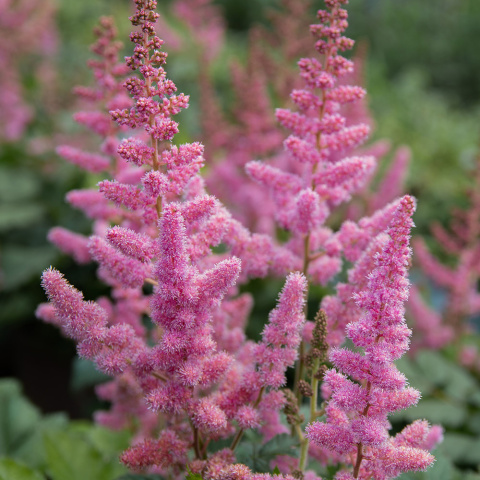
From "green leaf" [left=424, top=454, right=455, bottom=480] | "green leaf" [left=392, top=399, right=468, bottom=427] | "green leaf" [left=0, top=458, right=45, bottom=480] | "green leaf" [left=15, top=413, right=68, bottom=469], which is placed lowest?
"green leaf" [left=0, top=458, right=45, bottom=480]

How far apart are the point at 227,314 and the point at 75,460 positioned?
23.3 inches

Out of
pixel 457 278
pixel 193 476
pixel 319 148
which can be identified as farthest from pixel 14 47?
pixel 193 476

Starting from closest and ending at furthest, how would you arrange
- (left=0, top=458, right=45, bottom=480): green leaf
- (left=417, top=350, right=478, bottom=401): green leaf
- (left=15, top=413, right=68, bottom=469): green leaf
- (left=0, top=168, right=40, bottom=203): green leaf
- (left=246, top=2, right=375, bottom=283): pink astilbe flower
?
(left=246, top=2, right=375, bottom=283): pink astilbe flower < (left=0, top=458, right=45, bottom=480): green leaf < (left=15, top=413, right=68, bottom=469): green leaf < (left=417, top=350, right=478, bottom=401): green leaf < (left=0, top=168, right=40, bottom=203): green leaf

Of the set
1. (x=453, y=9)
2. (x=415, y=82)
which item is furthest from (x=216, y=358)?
(x=453, y=9)

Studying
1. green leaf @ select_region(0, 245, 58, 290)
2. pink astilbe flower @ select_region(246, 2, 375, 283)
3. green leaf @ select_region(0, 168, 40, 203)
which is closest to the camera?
pink astilbe flower @ select_region(246, 2, 375, 283)

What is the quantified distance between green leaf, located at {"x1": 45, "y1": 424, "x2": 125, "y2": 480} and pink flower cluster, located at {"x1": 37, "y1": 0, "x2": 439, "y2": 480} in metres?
0.43

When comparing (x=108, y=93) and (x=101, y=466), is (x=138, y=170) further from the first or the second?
(x=101, y=466)

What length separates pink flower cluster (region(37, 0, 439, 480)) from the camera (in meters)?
0.95

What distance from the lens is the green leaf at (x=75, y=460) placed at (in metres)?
1.54

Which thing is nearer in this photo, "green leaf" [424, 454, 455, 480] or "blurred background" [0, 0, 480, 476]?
"green leaf" [424, 454, 455, 480]

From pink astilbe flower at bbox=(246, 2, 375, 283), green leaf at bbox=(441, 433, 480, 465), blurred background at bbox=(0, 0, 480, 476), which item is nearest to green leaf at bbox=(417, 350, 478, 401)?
green leaf at bbox=(441, 433, 480, 465)

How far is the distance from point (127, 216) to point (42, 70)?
416 centimetres

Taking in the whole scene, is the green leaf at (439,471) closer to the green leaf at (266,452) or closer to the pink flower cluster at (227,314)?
the pink flower cluster at (227,314)

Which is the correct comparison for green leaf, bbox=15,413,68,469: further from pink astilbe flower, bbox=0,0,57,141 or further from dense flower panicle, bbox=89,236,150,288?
pink astilbe flower, bbox=0,0,57,141
